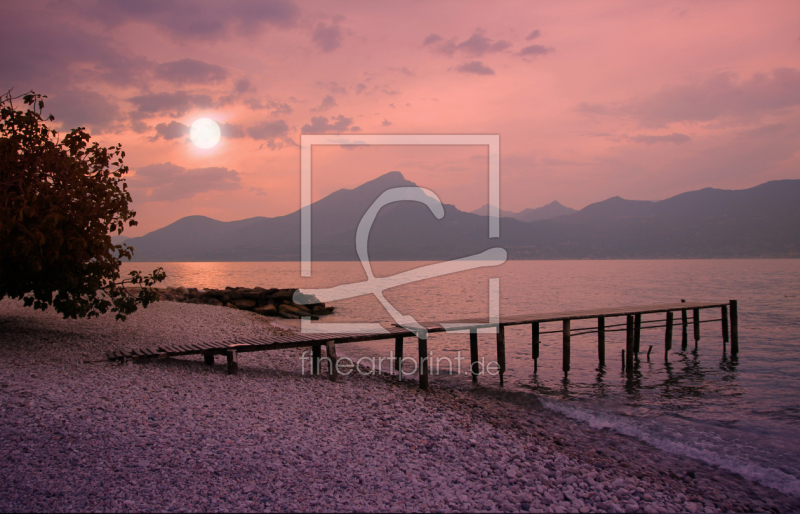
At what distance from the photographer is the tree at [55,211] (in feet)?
38.7

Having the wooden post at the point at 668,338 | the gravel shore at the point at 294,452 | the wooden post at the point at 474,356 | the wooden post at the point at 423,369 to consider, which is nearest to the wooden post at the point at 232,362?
the gravel shore at the point at 294,452

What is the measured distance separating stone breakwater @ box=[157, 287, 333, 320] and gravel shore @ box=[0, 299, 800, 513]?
25.3 m

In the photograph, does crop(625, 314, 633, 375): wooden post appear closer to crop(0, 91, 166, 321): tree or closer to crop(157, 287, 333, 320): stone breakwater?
crop(0, 91, 166, 321): tree

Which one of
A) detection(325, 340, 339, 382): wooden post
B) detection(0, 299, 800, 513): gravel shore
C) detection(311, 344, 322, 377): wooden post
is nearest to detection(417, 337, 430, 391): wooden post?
detection(0, 299, 800, 513): gravel shore

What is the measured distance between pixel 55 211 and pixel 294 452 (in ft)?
31.2

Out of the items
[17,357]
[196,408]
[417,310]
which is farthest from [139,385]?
[417,310]

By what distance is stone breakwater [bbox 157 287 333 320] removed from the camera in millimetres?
37438

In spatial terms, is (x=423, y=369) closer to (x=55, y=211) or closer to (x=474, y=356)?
(x=474, y=356)

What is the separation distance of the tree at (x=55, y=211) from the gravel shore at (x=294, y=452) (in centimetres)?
218

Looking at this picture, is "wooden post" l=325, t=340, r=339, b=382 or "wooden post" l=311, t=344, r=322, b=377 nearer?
"wooden post" l=325, t=340, r=339, b=382

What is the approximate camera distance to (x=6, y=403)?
813 centimetres

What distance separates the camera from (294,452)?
7230 millimetres

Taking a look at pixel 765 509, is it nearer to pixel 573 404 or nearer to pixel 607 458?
pixel 607 458

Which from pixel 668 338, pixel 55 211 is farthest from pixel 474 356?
pixel 55 211
